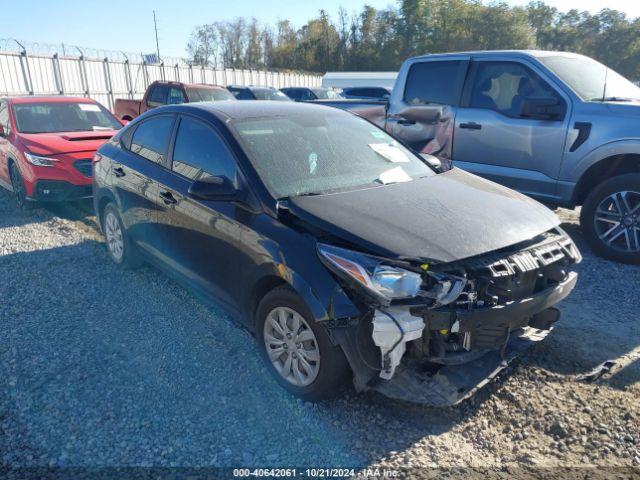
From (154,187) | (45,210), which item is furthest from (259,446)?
(45,210)

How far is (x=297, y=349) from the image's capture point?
2963 mm

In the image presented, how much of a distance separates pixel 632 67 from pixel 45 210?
57.7 meters

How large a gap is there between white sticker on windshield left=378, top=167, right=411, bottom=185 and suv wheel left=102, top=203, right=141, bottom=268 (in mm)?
2686

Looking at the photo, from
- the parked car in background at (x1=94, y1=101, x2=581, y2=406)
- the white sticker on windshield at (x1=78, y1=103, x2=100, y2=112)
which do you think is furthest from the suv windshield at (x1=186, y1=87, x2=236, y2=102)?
the parked car in background at (x1=94, y1=101, x2=581, y2=406)

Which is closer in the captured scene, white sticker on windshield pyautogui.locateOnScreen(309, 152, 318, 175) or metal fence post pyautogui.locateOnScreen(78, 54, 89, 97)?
white sticker on windshield pyautogui.locateOnScreen(309, 152, 318, 175)

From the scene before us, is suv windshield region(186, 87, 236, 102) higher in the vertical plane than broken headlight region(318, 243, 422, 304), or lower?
higher

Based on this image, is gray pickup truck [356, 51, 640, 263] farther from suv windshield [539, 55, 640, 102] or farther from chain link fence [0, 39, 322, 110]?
chain link fence [0, 39, 322, 110]

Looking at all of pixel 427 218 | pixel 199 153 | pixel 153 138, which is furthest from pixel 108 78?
pixel 427 218

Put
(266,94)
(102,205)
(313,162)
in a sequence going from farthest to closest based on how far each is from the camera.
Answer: (266,94)
(102,205)
(313,162)

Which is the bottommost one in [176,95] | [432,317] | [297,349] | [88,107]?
[297,349]

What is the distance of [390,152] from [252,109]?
1223mm

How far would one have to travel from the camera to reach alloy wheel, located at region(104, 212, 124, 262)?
504cm

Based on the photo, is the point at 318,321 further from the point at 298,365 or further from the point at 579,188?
the point at 579,188

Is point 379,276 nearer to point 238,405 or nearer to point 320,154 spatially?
point 238,405
